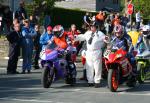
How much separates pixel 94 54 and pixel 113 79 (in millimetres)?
1372

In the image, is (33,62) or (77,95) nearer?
(77,95)

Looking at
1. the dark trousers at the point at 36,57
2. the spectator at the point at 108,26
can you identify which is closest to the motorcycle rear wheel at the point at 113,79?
the dark trousers at the point at 36,57

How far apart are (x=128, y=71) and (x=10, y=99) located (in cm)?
384

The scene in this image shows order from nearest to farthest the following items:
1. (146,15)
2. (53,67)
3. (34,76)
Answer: (53,67), (34,76), (146,15)

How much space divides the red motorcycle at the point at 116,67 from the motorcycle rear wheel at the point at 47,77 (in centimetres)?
159

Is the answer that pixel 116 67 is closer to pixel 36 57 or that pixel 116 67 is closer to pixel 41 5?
pixel 36 57

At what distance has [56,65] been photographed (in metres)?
16.8

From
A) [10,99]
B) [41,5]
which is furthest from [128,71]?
[41,5]

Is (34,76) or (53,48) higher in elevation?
(53,48)

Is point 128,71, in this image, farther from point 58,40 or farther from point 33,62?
point 33,62

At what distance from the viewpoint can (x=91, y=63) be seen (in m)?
17.2

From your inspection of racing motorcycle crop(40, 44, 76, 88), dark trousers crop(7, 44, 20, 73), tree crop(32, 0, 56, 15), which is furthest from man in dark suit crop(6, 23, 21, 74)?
tree crop(32, 0, 56, 15)

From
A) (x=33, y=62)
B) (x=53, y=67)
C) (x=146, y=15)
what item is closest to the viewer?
(x=53, y=67)

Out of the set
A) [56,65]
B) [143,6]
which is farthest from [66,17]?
[56,65]
